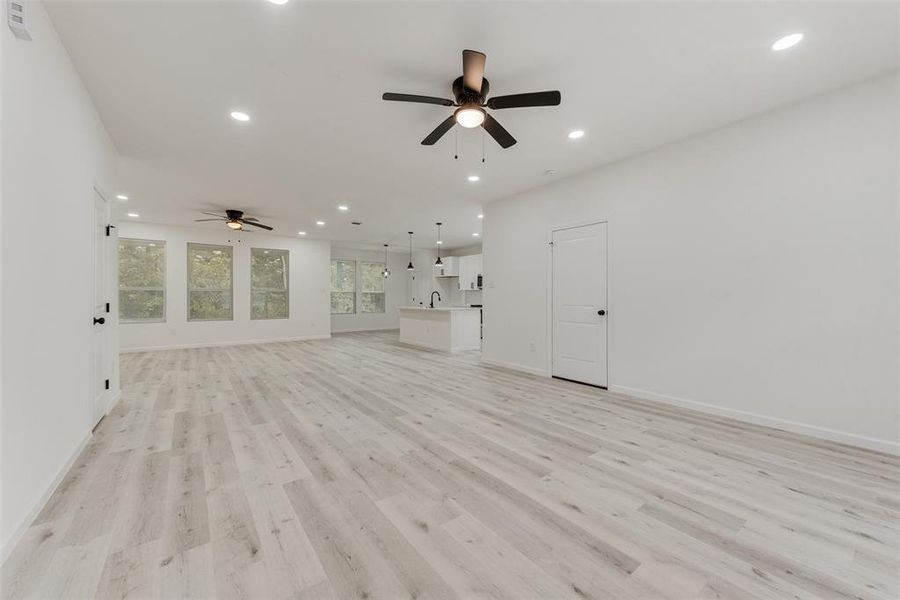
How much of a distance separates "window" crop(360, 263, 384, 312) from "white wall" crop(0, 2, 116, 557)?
8.89 m

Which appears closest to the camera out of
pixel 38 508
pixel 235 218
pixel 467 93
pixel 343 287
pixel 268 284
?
pixel 38 508

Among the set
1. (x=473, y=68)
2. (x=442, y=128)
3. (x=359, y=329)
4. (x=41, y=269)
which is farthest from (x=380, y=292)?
(x=473, y=68)

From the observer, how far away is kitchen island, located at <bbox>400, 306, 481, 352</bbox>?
765cm

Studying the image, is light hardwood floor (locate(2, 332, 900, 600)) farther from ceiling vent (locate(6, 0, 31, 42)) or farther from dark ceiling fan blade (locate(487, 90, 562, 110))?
dark ceiling fan blade (locate(487, 90, 562, 110))

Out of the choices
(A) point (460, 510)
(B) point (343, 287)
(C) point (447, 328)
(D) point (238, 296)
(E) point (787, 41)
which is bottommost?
(A) point (460, 510)

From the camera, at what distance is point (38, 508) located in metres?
1.86

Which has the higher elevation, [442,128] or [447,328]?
[442,128]

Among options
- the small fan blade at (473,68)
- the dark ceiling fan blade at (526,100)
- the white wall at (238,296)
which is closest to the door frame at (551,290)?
the dark ceiling fan blade at (526,100)

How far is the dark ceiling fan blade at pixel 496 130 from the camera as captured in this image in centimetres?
272

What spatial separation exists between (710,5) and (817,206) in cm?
201

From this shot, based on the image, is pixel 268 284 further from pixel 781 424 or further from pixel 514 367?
pixel 781 424

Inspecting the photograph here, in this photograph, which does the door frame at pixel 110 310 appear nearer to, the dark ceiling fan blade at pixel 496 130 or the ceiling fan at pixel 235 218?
the ceiling fan at pixel 235 218

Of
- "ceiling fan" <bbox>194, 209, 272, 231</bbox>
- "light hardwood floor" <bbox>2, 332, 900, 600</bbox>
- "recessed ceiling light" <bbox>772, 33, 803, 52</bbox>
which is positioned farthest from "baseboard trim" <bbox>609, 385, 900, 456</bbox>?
"ceiling fan" <bbox>194, 209, 272, 231</bbox>

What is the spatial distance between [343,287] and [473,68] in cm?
986
